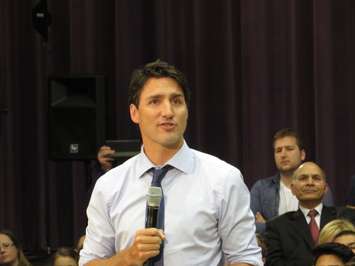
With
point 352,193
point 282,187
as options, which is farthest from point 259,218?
point 352,193

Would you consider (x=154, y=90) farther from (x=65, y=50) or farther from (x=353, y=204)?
(x=65, y=50)

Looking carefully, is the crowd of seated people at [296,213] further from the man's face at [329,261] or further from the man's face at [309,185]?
the man's face at [329,261]

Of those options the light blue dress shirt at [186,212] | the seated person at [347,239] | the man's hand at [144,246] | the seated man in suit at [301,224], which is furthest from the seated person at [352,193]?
the man's hand at [144,246]

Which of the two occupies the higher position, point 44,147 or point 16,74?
point 16,74

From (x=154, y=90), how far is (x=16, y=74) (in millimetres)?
5473

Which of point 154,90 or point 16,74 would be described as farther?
point 16,74

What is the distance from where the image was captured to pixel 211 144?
7031mm

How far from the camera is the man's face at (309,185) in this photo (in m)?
4.96

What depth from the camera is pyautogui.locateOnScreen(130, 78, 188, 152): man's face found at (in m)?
2.13

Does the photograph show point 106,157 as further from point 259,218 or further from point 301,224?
point 301,224

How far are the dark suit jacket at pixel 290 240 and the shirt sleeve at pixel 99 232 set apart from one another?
2.61 metres

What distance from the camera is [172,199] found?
7.07 feet

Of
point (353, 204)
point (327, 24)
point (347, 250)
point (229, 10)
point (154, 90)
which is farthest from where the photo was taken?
point (229, 10)

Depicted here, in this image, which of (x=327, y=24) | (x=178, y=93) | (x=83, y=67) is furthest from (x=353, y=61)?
(x=178, y=93)
